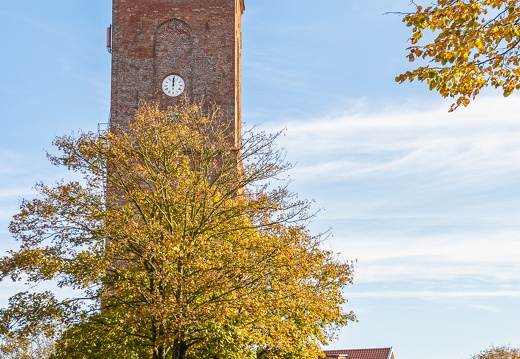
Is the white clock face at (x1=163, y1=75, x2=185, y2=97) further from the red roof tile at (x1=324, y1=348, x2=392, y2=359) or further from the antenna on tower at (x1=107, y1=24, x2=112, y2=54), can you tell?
the red roof tile at (x1=324, y1=348, x2=392, y2=359)

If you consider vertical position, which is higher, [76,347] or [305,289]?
[305,289]

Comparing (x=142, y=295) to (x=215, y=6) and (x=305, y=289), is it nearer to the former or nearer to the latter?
(x=305, y=289)

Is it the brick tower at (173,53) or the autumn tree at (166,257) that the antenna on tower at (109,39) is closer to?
the brick tower at (173,53)

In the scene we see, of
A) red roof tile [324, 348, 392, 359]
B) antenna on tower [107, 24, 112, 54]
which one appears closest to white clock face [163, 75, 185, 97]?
antenna on tower [107, 24, 112, 54]

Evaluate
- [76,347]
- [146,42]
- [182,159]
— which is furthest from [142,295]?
[146,42]

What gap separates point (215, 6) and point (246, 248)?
22208 mm

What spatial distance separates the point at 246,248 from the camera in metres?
23.1

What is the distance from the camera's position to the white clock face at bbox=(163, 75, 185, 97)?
41.2 meters

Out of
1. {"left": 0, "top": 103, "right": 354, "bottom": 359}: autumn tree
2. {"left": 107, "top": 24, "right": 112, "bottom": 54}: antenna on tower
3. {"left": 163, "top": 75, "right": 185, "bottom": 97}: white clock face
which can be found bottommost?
{"left": 0, "top": 103, "right": 354, "bottom": 359}: autumn tree

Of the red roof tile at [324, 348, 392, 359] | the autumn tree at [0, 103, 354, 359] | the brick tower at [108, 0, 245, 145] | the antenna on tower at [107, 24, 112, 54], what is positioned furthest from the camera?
the red roof tile at [324, 348, 392, 359]

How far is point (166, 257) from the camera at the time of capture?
69.9ft

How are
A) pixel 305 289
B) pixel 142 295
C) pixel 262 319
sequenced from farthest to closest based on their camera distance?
pixel 305 289 → pixel 262 319 → pixel 142 295

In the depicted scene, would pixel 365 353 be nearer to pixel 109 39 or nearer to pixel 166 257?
pixel 109 39

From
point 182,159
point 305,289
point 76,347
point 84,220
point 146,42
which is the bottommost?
point 76,347
